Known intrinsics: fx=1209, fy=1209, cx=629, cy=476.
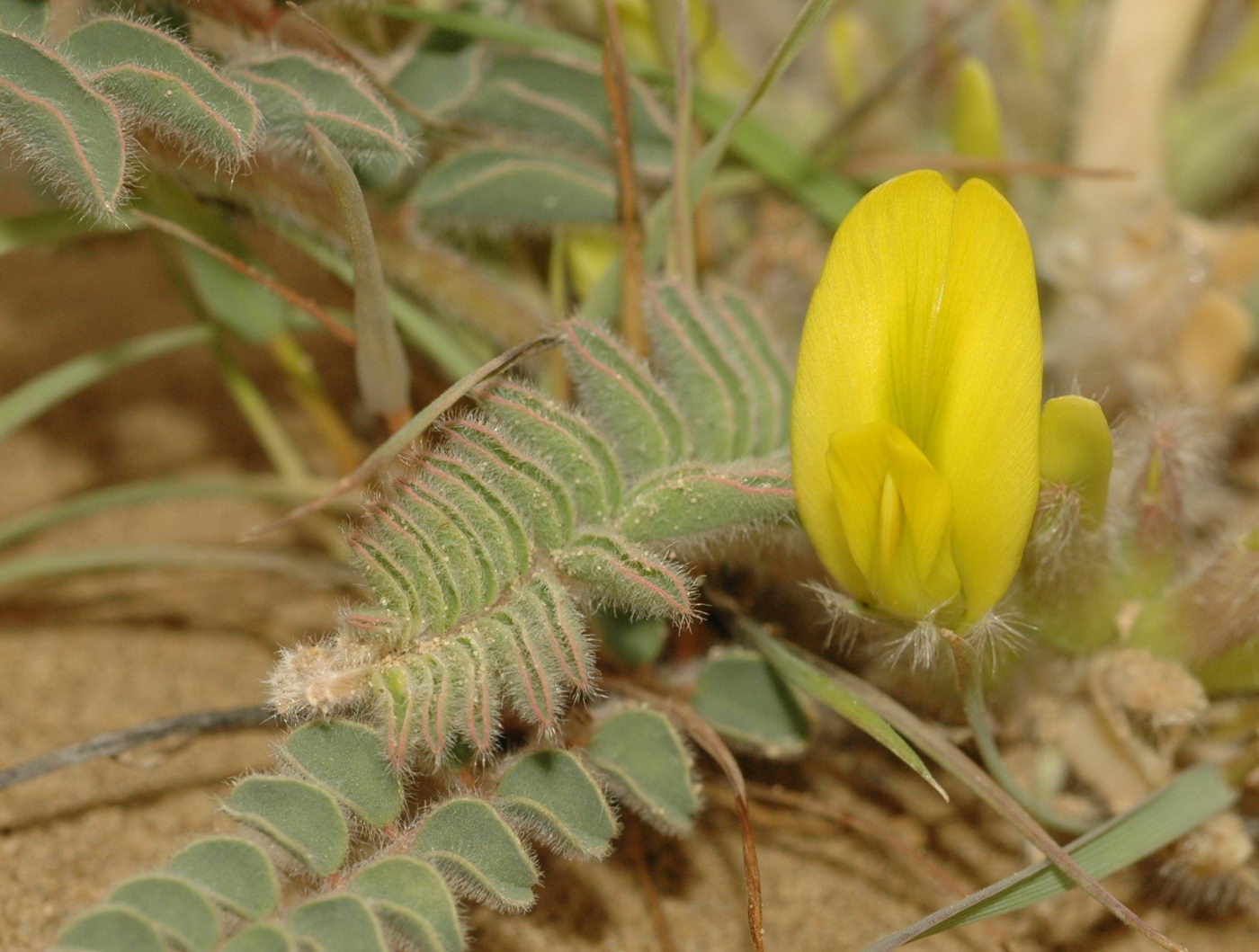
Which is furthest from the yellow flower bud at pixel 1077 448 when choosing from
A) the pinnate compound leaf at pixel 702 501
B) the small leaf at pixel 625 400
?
the small leaf at pixel 625 400

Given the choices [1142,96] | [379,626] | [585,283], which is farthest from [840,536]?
[1142,96]

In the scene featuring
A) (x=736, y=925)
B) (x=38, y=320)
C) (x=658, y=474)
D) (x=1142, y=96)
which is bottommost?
(x=736, y=925)

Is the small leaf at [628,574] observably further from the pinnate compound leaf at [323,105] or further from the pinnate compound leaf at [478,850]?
the pinnate compound leaf at [323,105]

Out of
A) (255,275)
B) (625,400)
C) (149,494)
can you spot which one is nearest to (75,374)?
(149,494)

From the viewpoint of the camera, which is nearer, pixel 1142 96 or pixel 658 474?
pixel 658 474

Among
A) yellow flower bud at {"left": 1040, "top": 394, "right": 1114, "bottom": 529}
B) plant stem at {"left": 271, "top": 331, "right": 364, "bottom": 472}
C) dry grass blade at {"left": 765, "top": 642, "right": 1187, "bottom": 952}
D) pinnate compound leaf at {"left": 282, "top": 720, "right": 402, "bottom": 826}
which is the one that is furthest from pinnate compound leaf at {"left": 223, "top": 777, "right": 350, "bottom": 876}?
plant stem at {"left": 271, "top": 331, "right": 364, "bottom": 472}

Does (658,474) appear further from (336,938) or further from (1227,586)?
(1227,586)

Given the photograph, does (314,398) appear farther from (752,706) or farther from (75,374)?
(752,706)
